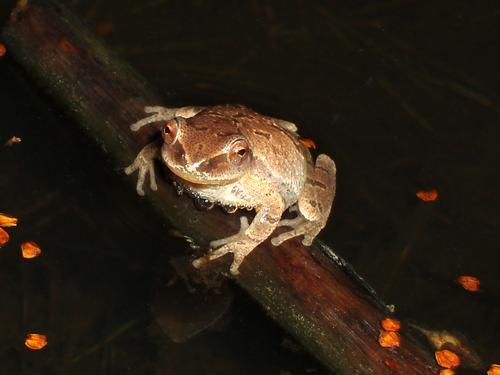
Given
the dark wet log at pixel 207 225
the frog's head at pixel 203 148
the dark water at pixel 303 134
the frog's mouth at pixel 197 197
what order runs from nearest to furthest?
the frog's head at pixel 203 148
the dark wet log at pixel 207 225
the frog's mouth at pixel 197 197
the dark water at pixel 303 134

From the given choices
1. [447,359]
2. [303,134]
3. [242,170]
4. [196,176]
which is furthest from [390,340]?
[303,134]

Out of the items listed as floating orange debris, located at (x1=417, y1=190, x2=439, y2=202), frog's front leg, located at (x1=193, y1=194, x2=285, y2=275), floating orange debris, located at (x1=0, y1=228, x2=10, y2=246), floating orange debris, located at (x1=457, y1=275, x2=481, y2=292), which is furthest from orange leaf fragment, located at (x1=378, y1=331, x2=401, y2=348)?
floating orange debris, located at (x1=0, y1=228, x2=10, y2=246)

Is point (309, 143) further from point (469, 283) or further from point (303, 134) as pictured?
point (469, 283)

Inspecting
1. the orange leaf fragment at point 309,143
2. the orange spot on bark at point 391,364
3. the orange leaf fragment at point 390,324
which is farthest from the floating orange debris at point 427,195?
the orange spot on bark at point 391,364

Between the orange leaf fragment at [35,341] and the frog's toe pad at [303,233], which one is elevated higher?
the orange leaf fragment at [35,341]

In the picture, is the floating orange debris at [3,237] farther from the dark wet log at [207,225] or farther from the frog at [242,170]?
the frog at [242,170]
